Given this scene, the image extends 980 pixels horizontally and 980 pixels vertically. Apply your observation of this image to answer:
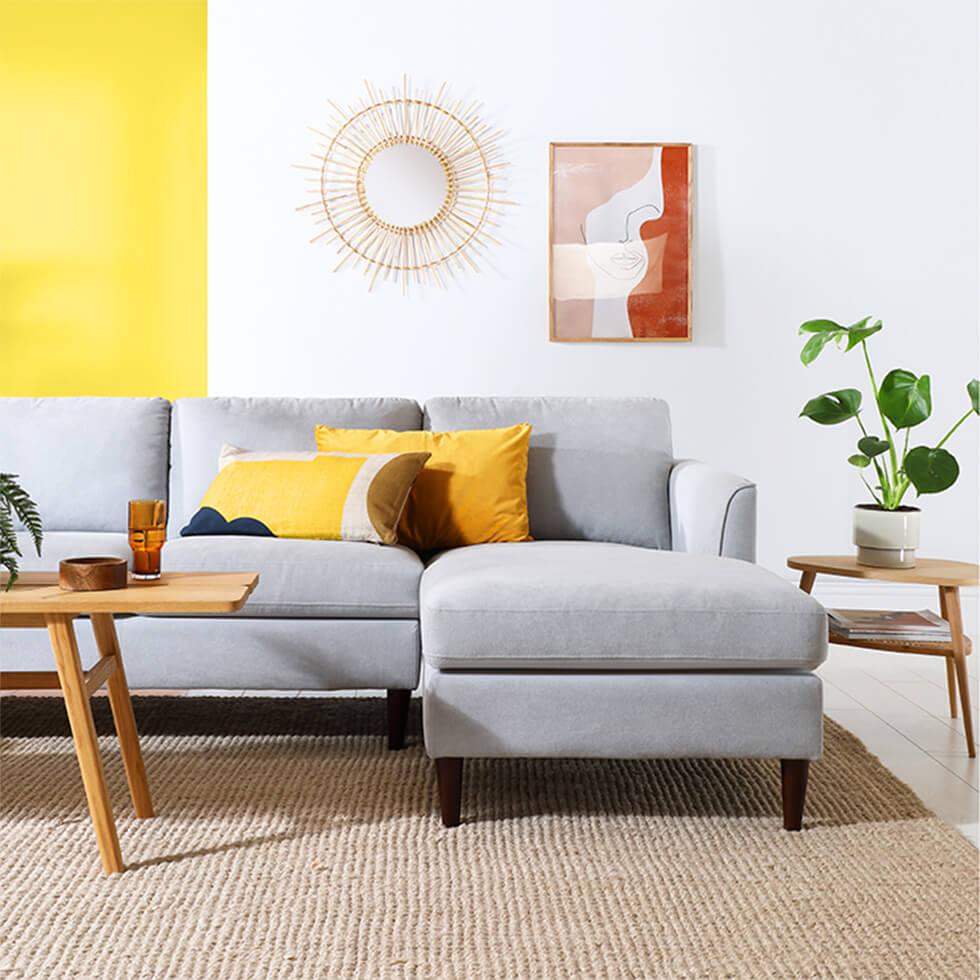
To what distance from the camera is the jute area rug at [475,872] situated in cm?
154

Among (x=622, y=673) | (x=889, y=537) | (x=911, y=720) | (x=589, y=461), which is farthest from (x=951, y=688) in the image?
(x=622, y=673)

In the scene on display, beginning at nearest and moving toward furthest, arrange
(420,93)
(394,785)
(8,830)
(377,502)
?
1. (8,830)
2. (394,785)
3. (377,502)
4. (420,93)

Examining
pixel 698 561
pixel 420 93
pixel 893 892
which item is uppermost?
pixel 420 93

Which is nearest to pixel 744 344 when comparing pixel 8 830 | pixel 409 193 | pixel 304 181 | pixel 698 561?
pixel 409 193

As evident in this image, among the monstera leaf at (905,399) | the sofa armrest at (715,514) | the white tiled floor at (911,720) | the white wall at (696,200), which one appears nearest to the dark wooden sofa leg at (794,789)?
the white tiled floor at (911,720)

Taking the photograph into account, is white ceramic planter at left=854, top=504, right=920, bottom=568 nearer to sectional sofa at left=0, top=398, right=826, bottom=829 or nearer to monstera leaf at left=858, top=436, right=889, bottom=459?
monstera leaf at left=858, top=436, right=889, bottom=459

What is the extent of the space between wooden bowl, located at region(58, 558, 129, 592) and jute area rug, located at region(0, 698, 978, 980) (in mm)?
456

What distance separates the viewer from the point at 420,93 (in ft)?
13.1

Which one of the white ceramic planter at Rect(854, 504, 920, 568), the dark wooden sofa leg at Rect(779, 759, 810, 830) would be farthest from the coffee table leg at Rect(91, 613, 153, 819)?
the white ceramic planter at Rect(854, 504, 920, 568)

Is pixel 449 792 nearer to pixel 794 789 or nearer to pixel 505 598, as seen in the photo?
pixel 505 598

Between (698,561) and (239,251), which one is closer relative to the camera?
(698,561)

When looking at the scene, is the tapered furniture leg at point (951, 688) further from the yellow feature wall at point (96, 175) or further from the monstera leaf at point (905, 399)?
the yellow feature wall at point (96, 175)

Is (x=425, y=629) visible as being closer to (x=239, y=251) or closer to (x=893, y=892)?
(x=893, y=892)

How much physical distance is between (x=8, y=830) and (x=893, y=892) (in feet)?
4.96
